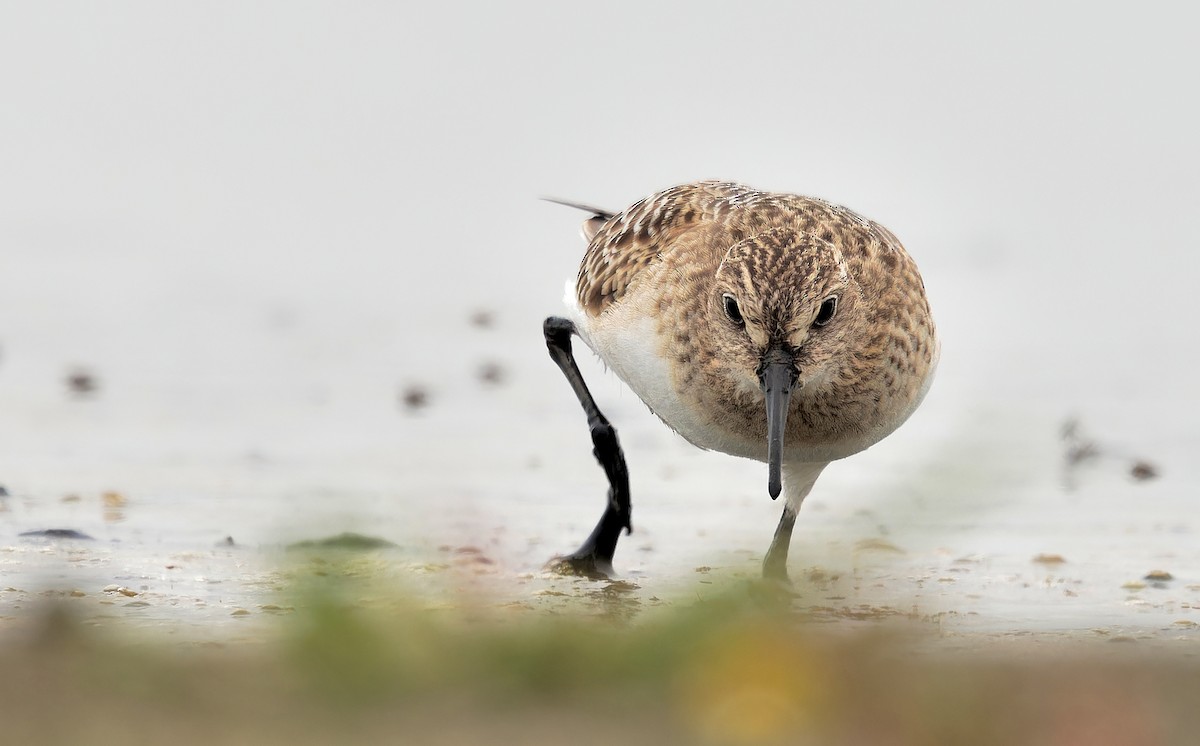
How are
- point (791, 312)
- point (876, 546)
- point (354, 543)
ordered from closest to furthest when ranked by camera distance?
point (876, 546)
point (791, 312)
point (354, 543)

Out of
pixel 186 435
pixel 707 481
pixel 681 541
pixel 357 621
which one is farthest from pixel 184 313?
Answer: pixel 357 621

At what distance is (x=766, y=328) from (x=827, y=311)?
261 millimetres

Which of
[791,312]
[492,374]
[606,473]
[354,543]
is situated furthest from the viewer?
[492,374]

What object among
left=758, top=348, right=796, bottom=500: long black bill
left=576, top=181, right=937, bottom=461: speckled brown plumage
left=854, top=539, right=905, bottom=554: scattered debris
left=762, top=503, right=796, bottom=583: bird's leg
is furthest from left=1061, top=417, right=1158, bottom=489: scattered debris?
left=854, top=539, right=905, bottom=554: scattered debris

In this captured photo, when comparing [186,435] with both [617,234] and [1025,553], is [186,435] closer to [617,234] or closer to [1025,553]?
[617,234]

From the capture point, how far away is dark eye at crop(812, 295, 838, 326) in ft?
20.5

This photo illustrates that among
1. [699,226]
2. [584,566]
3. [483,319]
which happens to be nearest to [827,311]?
[699,226]

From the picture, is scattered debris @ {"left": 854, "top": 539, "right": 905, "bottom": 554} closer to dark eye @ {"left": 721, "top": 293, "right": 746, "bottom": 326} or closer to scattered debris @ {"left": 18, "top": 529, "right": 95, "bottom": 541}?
dark eye @ {"left": 721, "top": 293, "right": 746, "bottom": 326}

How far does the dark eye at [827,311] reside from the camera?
6.25m

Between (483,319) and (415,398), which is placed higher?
(483,319)

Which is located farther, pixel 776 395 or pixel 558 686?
pixel 776 395

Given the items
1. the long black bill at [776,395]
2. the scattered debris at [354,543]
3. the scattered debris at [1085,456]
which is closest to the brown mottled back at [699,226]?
the long black bill at [776,395]

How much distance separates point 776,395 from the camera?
20.3 ft

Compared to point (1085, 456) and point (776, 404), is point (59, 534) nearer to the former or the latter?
point (776, 404)
